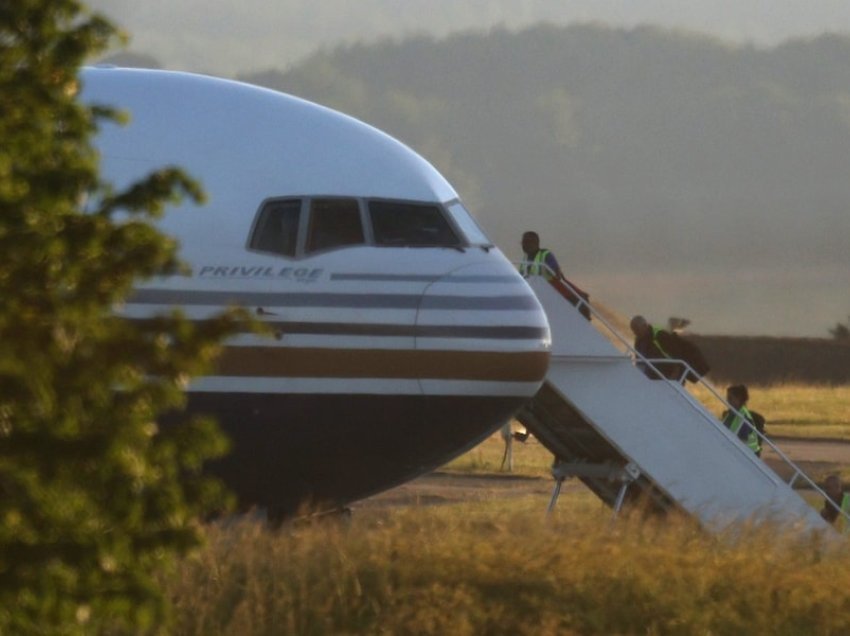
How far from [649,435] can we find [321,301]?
4804 millimetres

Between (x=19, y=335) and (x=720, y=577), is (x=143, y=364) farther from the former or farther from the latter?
(x=720, y=577)

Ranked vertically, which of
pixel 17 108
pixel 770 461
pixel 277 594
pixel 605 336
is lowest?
pixel 770 461

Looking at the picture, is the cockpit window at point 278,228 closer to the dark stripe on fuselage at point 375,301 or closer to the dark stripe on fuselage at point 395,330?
the dark stripe on fuselage at point 375,301

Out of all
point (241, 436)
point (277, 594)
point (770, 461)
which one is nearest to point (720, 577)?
point (277, 594)

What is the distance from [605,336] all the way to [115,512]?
1373 centimetres

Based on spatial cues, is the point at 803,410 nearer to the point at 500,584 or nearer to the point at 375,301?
the point at 375,301

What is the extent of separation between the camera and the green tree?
5.90m

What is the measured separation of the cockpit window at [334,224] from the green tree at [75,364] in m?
9.80

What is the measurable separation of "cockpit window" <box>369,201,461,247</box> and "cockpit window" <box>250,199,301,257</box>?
2.42 ft

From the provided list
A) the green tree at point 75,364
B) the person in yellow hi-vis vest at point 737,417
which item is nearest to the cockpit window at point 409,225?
the person in yellow hi-vis vest at point 737,417

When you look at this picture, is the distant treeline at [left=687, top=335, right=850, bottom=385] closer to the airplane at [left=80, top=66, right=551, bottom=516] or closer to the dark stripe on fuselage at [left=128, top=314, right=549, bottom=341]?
the airplane at [left=80, top=66, right=551, bottom=516]

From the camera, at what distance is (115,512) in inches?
237

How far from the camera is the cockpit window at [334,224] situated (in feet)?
A: 52.9

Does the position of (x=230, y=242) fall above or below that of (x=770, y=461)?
above
